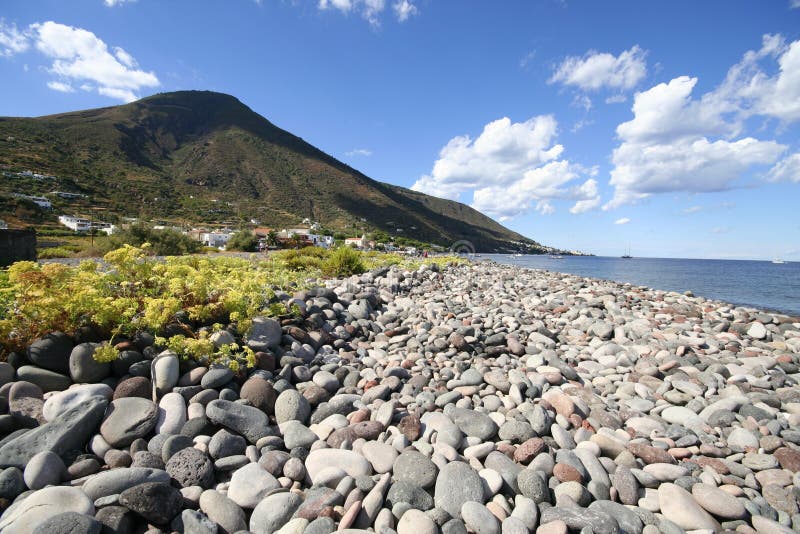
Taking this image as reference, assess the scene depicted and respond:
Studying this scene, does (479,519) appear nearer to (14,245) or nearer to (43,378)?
(43,378)

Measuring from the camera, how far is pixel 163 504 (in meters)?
2.04

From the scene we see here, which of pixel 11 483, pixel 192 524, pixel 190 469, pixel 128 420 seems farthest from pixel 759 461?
pixel 11 483

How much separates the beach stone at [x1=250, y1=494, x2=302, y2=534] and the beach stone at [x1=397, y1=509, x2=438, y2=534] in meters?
0.69

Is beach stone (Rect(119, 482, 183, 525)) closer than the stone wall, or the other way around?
beach stone (Rect(119, 482, 183, 525))

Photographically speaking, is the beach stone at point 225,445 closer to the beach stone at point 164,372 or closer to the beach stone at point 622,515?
the beach stone at point 164,372

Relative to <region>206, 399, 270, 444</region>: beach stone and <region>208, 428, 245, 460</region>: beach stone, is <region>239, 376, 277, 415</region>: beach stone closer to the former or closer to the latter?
<region>206, 399, 270, 444</region>: beach stone

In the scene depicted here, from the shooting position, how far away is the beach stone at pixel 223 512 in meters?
2.09

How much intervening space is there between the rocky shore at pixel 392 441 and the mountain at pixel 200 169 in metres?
58.6

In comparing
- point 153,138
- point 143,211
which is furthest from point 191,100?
point 143,211

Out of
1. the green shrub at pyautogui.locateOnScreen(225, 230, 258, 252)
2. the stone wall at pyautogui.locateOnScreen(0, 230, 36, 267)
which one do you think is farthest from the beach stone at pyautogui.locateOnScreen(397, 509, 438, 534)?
the green shrub at pyautogui.locateOnScreen(225, 230, 258, 252)

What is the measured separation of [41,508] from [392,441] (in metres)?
2.14

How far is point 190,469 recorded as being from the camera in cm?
238

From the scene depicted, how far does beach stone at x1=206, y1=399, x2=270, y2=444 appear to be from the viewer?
2.82 m

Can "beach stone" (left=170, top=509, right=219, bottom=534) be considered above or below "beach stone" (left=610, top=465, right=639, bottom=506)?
below
